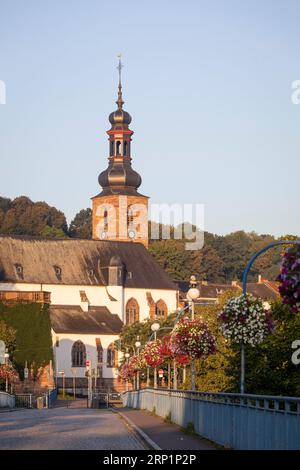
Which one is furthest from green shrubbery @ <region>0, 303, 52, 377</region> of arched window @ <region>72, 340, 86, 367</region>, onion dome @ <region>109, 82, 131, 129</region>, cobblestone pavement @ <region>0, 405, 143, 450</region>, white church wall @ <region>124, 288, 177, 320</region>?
cobblestone pavement @ <region>0, 405, 143, 450</region>

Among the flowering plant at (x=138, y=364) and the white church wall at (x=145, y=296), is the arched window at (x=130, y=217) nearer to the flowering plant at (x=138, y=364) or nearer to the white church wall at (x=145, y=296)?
the white church wall at (x=145, y=296)

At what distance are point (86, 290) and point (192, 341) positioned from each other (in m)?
114

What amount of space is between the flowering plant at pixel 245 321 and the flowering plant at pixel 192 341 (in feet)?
38.0

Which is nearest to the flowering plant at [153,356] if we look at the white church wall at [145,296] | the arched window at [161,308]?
the white church wall at [145,296]

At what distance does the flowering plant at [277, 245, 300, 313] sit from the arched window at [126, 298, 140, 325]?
13928 centimetres

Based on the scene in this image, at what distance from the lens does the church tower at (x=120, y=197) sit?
584 feet

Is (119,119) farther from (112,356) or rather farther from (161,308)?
(112,356)

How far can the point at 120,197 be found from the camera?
178 metres

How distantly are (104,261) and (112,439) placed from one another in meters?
129

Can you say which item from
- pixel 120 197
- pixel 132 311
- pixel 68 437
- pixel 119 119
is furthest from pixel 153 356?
pixel 119 119

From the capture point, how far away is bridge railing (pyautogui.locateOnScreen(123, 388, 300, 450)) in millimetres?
22797

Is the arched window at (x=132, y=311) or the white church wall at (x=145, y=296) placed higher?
the white church wall at (x=145, y=296)

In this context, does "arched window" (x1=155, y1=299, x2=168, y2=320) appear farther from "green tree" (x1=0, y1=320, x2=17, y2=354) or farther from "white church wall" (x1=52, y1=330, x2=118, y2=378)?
"green tree" (x1=0, y1=320, x2=17, y2=354)
